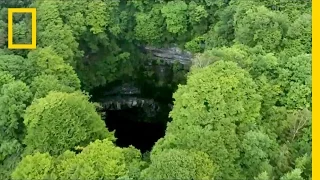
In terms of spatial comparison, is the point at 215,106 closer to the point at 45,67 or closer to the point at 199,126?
the point at 199,126

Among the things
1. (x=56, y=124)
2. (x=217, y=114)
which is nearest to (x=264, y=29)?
(x=217, y=114)

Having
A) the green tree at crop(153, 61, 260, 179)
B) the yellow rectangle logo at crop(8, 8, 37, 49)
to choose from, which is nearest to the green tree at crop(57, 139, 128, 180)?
the green tree at crop(153, 61, 260, 179)

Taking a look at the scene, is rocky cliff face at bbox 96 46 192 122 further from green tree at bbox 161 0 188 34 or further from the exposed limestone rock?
green tree at bbox 161 0 188 34

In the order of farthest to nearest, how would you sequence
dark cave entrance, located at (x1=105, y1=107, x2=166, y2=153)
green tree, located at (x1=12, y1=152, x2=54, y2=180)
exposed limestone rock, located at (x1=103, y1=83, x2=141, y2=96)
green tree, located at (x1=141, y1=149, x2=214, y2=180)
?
exposed limestone rock, located at (x1=103, y1=83, x2=141, y2=96), dark cave entrance, located at (x1=105, y1=107, x2=166, y2=153), green tree, located at (x1=12, y1=152, x2=54, y2=180), green tree, located at (x1=141, y1=149, x2=214, y2=180)

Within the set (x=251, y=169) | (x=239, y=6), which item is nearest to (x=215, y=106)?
(x=251, y=169)

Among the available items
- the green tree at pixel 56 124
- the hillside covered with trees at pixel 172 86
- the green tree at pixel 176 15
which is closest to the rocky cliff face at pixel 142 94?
the hillside covered with trees at pixel 172 86

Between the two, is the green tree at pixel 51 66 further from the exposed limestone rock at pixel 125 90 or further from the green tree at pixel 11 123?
the exposed limestone rock at pixel 125 90

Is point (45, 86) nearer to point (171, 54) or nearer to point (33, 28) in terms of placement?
point (33, 28)
